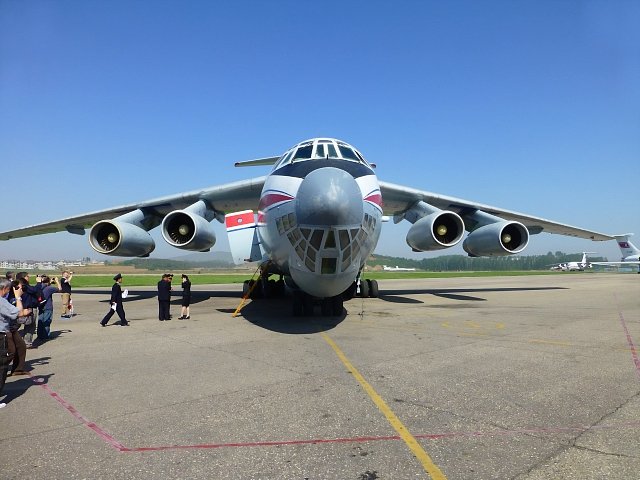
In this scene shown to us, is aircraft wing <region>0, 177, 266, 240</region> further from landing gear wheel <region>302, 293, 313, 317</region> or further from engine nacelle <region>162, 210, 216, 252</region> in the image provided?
landing gear wheel <region>302, 293, 313, 317</region>

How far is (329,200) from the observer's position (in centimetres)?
627

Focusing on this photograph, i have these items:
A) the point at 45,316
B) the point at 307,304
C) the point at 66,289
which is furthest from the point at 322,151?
the point at 66,289

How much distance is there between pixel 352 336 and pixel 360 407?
3642 millimetres

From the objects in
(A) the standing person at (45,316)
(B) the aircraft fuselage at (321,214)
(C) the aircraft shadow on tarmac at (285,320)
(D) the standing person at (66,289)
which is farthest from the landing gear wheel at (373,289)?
(A) the standing person at (45,316)

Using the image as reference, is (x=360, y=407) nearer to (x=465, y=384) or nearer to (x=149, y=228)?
(x=465, y=384)

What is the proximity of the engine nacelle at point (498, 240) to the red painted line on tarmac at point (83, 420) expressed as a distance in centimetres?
1203

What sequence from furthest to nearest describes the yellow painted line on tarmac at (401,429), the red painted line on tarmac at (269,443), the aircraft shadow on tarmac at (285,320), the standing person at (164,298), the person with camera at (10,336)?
the standing person at (164,298)
the aircraft shadow on tarmac at (285,320)
the person with camera at (10,336)
the red painted line on tarmac at (269,443)
the yellow painted line on tarmac at (401,429)

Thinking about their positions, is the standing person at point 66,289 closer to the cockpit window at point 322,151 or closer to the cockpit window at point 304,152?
the cockpit window at point 322,151

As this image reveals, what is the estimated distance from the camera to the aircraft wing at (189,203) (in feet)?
44.7

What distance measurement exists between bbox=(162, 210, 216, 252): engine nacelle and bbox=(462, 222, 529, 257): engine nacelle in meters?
8.62

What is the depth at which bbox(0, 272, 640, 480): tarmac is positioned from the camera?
279 centimetres

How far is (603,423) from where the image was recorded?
3.45m

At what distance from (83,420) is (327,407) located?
2215 mm

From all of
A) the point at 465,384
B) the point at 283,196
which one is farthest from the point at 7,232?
the point at 465,384
